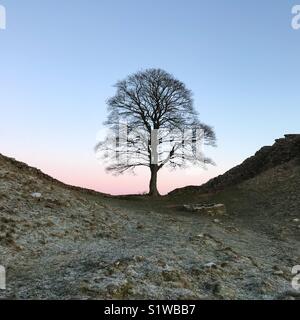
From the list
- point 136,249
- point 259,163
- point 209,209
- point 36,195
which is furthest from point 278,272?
point 259,163

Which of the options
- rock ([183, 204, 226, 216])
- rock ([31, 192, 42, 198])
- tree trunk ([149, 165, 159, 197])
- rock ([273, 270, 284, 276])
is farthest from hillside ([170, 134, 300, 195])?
rock ([273, 270, 284, 276])

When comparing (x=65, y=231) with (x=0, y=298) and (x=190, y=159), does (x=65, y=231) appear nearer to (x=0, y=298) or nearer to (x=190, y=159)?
(x=0, y=298)

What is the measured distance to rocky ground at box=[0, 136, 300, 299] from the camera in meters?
13.4

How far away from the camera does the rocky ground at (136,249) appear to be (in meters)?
13.4

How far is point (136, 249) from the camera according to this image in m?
17.4

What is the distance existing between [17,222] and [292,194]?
20428 mm

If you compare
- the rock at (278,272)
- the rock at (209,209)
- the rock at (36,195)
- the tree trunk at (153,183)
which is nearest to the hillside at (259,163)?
the tree trunk at (153,183)

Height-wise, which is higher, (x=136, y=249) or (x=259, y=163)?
(x=259, y=163)

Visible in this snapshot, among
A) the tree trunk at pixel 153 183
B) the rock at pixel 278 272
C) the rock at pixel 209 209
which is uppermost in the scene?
the tree trunk at pixel 153 183

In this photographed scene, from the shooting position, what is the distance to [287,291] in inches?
563

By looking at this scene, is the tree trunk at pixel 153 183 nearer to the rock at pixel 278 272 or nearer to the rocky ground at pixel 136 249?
the rocky ground at pixel 136 249

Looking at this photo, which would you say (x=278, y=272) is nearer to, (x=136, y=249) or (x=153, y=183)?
(x=136, y=249)
